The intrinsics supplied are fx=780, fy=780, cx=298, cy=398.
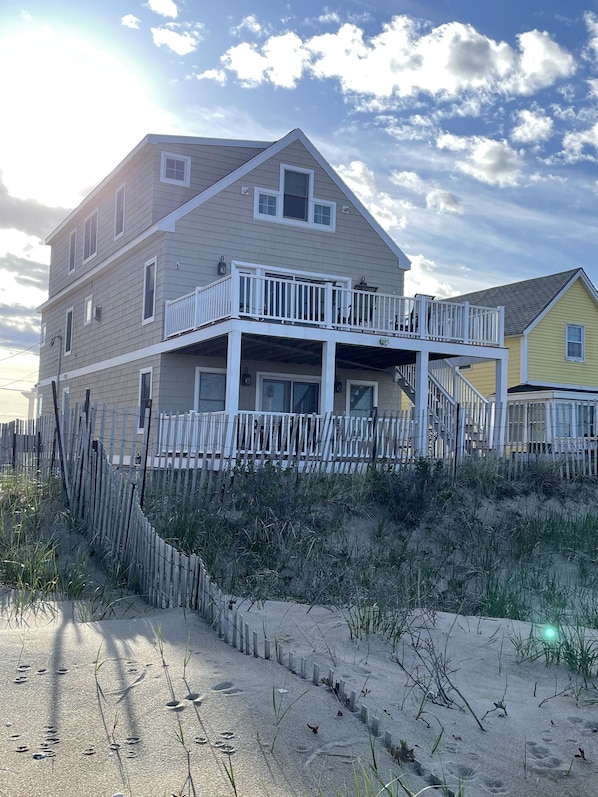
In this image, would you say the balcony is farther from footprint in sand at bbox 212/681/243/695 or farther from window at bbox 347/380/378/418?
footprint in sand at bbox 212/681/243/695

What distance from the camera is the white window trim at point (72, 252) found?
2736cm

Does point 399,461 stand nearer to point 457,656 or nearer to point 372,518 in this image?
point 372,518

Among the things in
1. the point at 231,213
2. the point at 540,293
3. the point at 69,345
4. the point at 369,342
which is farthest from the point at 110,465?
the point at 540,293

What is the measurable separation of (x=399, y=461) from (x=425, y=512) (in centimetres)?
221

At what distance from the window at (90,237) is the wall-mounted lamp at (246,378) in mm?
8238

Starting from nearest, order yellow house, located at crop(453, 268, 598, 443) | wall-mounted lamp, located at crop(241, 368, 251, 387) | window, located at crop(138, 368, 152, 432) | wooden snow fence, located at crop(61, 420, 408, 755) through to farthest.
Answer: wooden snow fence, located at crop(61, 420, 408, 755)
wall-mounted lamp, located at crop(241, 368, 251, 387)
window, located at crop(138, 368, 152, 432)
yellow house, located at crop(453, 268, 598, 443)

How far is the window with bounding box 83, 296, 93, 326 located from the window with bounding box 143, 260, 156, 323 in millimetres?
5241

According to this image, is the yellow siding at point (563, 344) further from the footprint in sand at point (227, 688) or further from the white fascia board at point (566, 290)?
the footprint in sand at point (227, 688)

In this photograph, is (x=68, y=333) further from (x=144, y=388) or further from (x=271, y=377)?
(x=271, y=377)

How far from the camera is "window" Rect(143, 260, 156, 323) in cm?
2006

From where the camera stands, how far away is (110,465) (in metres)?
9.00

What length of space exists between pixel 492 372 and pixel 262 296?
16.5 metres

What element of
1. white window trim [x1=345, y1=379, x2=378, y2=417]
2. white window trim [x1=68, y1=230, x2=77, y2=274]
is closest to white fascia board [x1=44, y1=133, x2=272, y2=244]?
white window trim [x1=68, y1=230, x2=77, y2=274]

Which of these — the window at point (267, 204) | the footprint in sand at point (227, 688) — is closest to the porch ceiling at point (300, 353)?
the window at point (267, 204)
